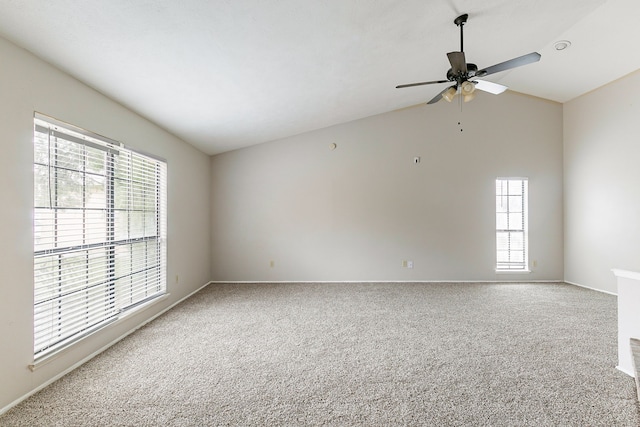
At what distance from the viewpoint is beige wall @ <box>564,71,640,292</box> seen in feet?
13.6

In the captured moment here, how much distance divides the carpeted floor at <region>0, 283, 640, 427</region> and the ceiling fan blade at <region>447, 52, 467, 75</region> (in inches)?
99.0

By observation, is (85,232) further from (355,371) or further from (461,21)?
(461,21)

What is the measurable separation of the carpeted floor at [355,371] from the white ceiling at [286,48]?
2.42 meters

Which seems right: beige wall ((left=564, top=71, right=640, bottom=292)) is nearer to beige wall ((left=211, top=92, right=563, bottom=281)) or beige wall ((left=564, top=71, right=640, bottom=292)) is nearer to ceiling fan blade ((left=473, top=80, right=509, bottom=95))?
beige wall ((left=211, top=92, right=563, bottom=281))

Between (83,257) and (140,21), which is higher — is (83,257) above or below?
below

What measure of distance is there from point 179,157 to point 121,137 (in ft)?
4.05

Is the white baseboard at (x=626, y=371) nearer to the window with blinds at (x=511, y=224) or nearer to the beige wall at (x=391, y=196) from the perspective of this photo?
the beige wall at (x=391, y=196)

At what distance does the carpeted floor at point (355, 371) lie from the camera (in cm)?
177

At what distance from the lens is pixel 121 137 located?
2918mm

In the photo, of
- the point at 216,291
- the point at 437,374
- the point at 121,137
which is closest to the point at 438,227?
the point at 437,374

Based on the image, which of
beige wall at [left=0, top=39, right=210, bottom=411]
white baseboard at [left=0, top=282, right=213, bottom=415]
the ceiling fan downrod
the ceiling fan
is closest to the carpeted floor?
white baseboard at [left=0, top=282, right=213, bottom=415]

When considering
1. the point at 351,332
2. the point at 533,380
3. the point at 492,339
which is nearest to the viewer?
the point at 533,380

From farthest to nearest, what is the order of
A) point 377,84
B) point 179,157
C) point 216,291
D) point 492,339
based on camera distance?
1. point 216,291
2. point 179,157
3. point 377,84
4. point 492,339

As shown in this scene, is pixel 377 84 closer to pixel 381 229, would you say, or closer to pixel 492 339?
pixel 381 229
